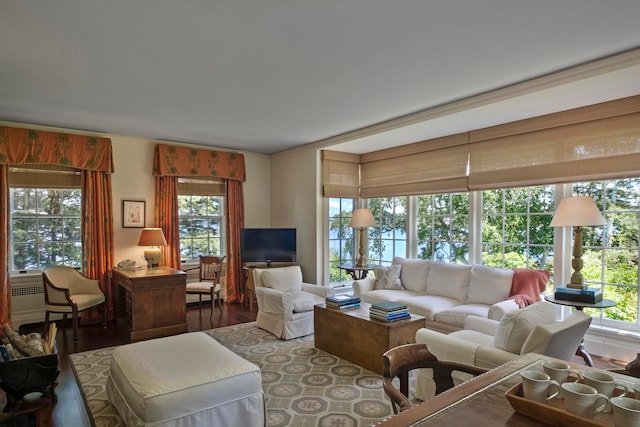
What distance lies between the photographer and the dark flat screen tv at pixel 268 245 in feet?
19.6

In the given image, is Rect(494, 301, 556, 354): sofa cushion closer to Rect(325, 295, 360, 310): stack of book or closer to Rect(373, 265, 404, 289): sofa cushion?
Rect(325, 295, 360, 310): stack of book

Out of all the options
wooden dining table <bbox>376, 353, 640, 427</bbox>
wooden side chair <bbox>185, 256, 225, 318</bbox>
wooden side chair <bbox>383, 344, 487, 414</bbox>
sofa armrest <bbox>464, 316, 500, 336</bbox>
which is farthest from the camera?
wooden side chair <bbox>185, 256, 225, 318</bbox>

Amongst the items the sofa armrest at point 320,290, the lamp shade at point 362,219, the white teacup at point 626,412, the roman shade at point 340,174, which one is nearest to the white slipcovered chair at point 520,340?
the white teacup at point 626,412

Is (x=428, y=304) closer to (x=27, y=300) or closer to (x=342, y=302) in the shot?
(x=342, y=302)

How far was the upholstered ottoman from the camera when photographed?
82.8 inches

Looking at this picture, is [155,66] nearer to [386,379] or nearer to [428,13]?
[428,13]

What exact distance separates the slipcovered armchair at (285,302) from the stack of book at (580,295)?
8.10ft

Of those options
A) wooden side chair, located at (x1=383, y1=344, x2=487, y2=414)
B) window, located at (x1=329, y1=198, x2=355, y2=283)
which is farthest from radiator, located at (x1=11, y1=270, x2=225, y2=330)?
wooden side chair, located at (x1=383, y1=344, x2=487, y2=414)

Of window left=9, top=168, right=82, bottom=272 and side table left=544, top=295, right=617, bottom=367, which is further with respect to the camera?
window left=9, top=168, right=82, bottom=272

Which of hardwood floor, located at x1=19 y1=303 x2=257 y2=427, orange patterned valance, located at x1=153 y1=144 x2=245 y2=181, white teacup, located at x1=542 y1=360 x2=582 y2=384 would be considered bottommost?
hardwood floor, located at x1=19 y1=303 x2=257 y2=427

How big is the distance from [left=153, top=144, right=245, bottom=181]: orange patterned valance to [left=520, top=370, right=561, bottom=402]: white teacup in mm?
5451

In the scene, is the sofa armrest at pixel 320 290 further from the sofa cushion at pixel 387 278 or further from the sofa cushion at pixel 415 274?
the sofa cushion at pixel 415 274

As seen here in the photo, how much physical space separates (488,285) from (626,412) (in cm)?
329

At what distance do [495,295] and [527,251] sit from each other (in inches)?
28.8
